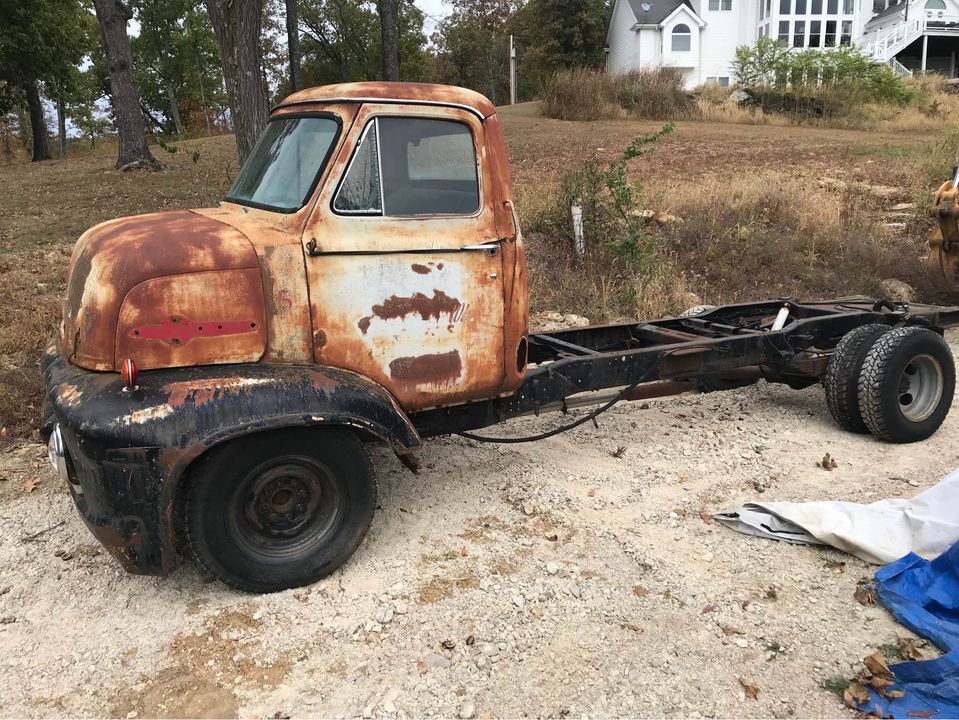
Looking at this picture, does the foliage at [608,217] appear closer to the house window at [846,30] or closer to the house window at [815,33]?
the house window at [815,33]

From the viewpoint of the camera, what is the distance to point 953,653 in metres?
2.92

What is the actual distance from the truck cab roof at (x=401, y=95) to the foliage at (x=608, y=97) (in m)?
24.0

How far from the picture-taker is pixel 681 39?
4325 cm

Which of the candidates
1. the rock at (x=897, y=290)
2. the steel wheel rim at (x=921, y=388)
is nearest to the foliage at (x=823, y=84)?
the rock at (x=897, y=290)

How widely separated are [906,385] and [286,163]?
4.55 m

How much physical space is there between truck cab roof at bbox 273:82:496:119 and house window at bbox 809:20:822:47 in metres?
46.5

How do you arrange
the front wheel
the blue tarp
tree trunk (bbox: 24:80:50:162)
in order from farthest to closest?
1. tree trunk (bbox: 24:80:50:162)
2. the front wheel
3. the blue tarp

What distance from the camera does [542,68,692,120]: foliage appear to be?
27180 millimetres

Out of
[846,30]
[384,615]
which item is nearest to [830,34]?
[846,30]

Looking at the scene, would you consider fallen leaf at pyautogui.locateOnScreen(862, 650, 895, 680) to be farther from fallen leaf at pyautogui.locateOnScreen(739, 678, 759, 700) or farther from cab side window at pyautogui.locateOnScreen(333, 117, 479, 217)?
cab side window at pyautogui.locateOnScreen(333, 117, 479, 217)

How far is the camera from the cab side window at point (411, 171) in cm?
384

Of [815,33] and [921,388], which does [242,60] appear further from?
[815,33]

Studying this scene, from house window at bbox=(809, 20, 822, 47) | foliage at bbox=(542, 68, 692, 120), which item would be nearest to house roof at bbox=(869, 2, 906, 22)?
house window at bbox=(809, 20, 822, 47)

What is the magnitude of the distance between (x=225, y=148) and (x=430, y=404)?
19422mm
